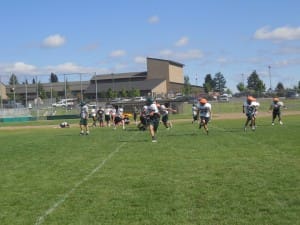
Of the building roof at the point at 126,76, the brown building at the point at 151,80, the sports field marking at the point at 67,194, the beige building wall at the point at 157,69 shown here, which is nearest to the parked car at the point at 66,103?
the brown building at the point at 151,80

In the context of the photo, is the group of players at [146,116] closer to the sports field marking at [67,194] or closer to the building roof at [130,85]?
the sports field marking at [67,194]

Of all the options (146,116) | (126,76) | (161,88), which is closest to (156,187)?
(146,116)

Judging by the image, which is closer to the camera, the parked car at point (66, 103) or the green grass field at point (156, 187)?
the green grass field at point (156, 187)

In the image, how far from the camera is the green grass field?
7254 millimetres

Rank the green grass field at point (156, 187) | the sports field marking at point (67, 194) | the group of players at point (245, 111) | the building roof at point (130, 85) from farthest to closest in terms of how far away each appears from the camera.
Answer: the building roof at point (130, 85) → the group of players at point (245, 111) → the sports field marking at point (67, 194) → the green grass field at point (156, 187)

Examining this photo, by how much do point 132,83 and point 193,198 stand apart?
11906cm

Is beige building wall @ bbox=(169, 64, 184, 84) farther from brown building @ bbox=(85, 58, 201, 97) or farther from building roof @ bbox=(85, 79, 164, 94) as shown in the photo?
building roof @ bbox=(85, 79, 164, 94)

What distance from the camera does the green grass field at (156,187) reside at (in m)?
7.25

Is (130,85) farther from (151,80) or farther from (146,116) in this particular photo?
(146,116)

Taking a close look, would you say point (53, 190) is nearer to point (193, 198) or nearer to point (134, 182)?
point (134, 182)

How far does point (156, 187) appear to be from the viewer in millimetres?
9461

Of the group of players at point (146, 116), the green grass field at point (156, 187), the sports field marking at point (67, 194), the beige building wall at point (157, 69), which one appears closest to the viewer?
the green grass field at point (156, 187)

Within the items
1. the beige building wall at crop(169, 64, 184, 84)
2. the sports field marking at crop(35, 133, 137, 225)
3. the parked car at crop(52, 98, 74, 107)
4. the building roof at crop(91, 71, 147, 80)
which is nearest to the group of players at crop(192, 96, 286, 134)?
the sports field marking at crop(35, 133, 137, 225)

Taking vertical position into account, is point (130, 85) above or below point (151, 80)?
below
